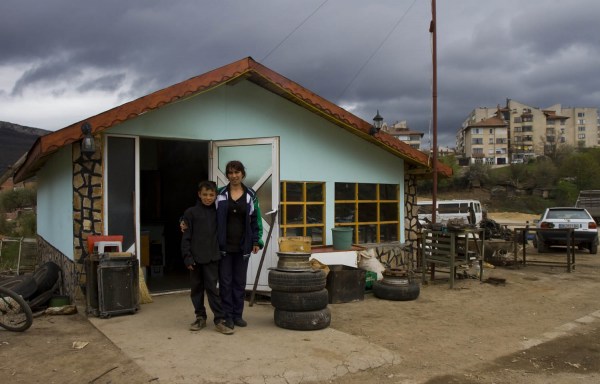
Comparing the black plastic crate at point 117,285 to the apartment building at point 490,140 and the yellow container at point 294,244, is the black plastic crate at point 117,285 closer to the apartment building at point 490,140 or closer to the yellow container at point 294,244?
the yellow container at point 294,244

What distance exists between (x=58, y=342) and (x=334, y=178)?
5.72 metres

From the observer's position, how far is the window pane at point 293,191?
8.97 m

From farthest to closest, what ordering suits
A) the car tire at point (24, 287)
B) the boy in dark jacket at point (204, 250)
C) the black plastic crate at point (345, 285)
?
the black plastic crate at point (345, 285), the car tire at point (24, 287), the boy in dark jacket at point (204, 250)

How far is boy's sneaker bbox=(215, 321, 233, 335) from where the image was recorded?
17.9 ft

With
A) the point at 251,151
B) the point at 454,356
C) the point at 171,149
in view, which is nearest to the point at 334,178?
the point at 251,151

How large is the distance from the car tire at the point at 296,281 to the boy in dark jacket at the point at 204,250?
74cm

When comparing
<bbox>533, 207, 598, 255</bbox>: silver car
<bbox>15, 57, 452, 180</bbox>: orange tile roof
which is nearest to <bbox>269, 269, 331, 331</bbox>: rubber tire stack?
<bbox>15, 57, 452, 180</bbox>: orange tile roof

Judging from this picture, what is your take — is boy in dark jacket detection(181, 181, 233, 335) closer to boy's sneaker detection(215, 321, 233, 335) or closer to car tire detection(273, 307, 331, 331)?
boy's sneaker detection(215, 321, 233, 335)

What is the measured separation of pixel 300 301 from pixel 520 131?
107418 mm

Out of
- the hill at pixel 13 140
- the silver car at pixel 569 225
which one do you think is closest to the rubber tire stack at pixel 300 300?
the silver car at pixel 569 225

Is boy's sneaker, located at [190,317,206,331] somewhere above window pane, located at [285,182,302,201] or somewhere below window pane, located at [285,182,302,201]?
below

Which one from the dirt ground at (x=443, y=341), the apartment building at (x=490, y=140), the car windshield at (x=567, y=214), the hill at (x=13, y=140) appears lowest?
the dirt ground at (x=443, y=341)

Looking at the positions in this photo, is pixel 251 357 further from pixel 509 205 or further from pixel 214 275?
pixel 509 205

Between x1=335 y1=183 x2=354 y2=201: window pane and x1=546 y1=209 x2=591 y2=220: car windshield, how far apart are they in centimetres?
830
